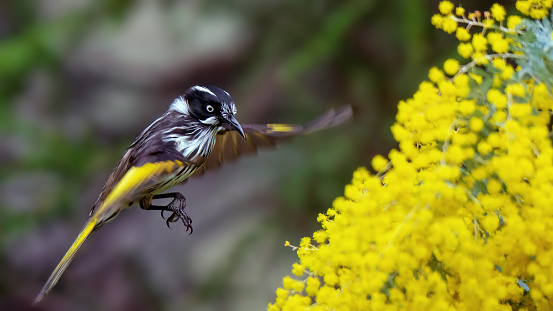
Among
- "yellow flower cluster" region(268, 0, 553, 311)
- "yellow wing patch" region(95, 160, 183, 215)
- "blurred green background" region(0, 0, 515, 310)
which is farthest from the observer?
"blurred green background" region(0, 0, 515, 310)

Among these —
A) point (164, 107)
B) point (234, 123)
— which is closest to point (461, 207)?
point (234, 123)

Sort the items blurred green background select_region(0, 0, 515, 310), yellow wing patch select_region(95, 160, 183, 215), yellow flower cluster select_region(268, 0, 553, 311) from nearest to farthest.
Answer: yellow flower cluster select_region(268, 0, 553, 311) < yellow wing patch select_region(95, 160, 183, 215) < blurred green background select_region(0, 0, 515, 310)

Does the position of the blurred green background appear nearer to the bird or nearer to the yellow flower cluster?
the bird

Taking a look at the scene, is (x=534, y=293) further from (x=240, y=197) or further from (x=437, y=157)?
(x=240, y=197)

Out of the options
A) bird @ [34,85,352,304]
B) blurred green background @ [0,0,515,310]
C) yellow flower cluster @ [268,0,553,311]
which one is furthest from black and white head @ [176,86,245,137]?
blurred green background @ [0,0,515,310]

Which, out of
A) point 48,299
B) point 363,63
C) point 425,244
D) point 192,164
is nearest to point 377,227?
point 425,244

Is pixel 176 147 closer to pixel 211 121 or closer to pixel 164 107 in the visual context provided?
pixel 211 121

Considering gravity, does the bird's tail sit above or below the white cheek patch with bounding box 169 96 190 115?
below
